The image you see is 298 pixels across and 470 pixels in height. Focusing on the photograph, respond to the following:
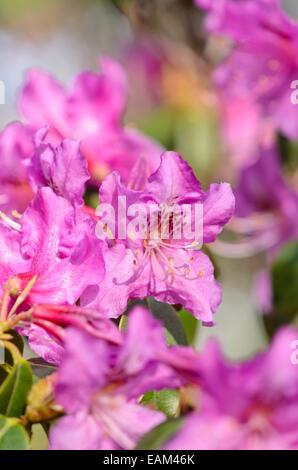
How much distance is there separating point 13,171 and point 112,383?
2.02 ft

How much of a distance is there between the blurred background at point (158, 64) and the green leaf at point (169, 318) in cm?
65

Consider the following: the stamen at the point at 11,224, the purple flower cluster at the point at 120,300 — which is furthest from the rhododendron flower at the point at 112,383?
the stamen at the point at 11,224

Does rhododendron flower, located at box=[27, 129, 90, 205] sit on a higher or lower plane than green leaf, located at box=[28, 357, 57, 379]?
higher

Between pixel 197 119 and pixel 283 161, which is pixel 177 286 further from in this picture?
pixel 197 119

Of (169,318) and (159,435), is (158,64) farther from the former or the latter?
(159,435)

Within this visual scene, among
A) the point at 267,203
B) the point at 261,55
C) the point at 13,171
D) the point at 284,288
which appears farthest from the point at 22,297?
the point at 267,203

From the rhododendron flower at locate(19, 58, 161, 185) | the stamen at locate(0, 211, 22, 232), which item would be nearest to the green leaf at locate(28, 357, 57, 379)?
the stamen at locate(0, 211, 22, 232)

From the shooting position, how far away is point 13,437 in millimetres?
952

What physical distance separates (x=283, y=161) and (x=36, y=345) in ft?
3.45

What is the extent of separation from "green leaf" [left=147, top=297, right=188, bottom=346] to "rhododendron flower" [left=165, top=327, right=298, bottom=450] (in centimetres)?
34

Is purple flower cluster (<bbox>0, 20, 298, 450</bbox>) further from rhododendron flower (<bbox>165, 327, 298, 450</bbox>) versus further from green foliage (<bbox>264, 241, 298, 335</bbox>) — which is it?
green foliage (<bbox>264, 241, 298, 335</bbox>)

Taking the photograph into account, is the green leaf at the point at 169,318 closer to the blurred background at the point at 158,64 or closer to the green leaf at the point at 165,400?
the green leaf at the point at 165,400

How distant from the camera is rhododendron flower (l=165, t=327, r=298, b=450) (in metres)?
0.81

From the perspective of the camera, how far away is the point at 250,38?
1666 millimetres
